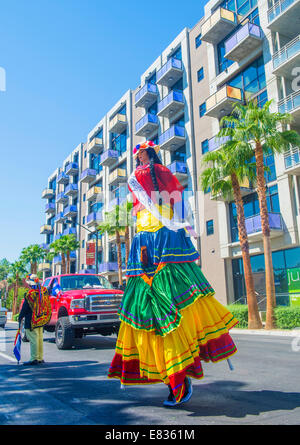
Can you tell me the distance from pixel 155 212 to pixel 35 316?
4.30 metres

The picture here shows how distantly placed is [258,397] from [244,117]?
16.5m

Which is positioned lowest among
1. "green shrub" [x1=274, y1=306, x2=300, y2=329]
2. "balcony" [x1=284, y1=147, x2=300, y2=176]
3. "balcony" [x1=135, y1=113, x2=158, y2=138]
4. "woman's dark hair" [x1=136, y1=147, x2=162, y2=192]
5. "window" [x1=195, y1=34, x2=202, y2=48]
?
"green shrub" [x1=274, y1=306, x2=300, y2=329]

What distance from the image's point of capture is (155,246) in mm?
3684

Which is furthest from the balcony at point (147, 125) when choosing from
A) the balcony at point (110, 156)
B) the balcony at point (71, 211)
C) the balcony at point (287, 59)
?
the balcony at point (71, 211)

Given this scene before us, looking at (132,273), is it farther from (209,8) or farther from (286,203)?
(209,8)

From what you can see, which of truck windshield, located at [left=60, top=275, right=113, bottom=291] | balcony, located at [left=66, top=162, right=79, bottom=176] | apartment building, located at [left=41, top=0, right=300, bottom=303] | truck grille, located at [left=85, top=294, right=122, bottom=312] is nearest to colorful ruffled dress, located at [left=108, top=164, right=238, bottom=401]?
truck grille, located at [left=85, top=294, right=122, bottom=312]

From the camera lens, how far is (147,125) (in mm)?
35781

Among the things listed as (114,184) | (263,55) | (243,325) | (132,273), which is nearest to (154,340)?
(132,273)

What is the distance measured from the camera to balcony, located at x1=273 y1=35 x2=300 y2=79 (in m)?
20.5

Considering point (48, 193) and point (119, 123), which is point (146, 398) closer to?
point (119, 123)

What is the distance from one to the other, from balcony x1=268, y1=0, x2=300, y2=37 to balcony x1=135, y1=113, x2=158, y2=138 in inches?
585

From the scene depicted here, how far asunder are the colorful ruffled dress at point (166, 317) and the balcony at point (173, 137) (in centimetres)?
2809

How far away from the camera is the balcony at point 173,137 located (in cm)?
3103

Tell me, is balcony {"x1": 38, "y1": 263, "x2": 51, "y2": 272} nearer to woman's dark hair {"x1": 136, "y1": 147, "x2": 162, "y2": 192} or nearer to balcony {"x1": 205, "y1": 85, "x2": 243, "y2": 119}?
balcony {"x1": 205, "y1": 85, "x2": 243, "y2": 119}
